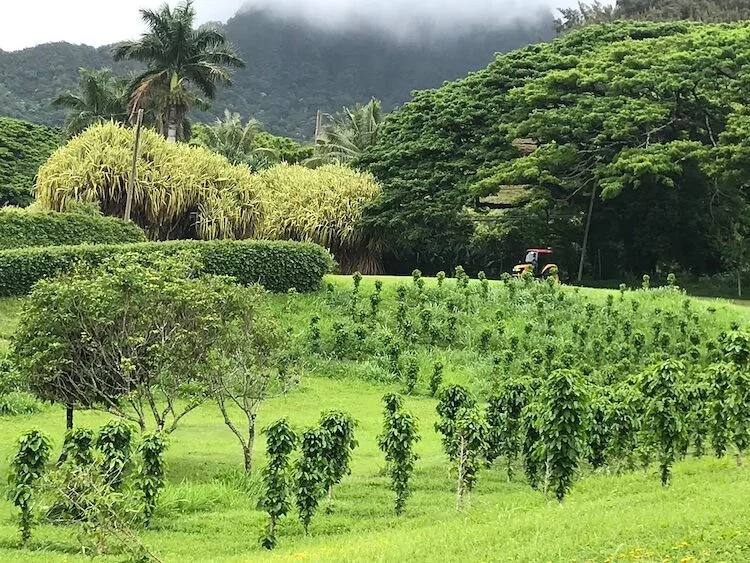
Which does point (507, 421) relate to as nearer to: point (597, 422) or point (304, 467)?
point (597, 422)

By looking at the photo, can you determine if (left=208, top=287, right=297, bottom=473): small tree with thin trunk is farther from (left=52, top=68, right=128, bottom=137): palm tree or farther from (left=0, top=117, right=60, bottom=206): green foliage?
(left=0, top=117, right=60, bottom=206): green foliage

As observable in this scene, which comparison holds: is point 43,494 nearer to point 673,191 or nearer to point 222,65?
point 673,191

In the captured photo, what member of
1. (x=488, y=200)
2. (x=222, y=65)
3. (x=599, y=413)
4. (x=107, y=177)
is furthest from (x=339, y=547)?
(x=222, y=65)

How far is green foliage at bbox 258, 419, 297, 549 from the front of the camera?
8.84 m

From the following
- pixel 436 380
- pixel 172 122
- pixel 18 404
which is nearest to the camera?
pixel 18 404

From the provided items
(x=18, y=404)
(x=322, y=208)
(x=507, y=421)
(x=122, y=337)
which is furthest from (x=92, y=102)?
(x=507, y=421)

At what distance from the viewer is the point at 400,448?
33.8 feet

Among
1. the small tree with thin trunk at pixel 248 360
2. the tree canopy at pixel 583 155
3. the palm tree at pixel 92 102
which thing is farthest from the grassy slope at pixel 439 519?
the palm tree at pixel 92 102

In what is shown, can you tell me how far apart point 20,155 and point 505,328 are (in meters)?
42.2

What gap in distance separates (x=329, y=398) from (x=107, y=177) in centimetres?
1445

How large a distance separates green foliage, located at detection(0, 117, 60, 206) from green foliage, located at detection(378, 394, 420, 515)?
4493 centimetres

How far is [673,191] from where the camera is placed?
1176 inches

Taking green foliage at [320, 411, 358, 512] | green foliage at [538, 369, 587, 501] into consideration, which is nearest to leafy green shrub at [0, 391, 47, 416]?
green foliage at [320, 411, 358, 512]

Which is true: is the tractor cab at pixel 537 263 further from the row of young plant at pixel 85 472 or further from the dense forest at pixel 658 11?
the dense forest at pixel 658 11
